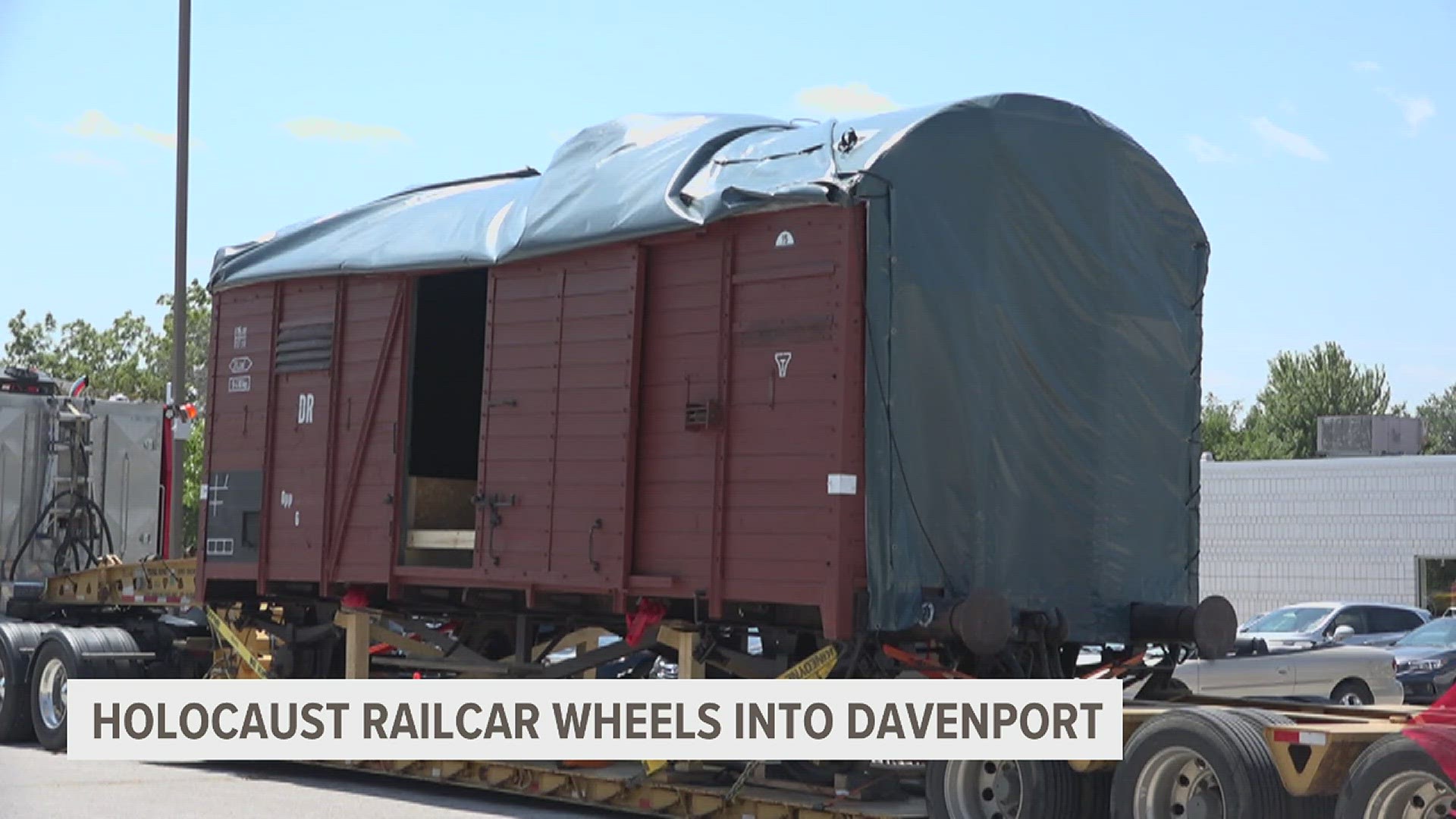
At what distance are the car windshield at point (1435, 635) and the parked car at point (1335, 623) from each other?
0.67 metres

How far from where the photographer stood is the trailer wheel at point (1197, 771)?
8695 millimetres

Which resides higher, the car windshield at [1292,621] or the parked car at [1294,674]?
the car windshield at [1292,621]

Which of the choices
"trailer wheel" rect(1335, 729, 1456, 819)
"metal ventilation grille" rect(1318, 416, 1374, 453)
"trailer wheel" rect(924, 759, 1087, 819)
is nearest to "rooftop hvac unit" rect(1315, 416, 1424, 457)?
"metal ventilation grille" rect(1318, 416, 1374, 453)

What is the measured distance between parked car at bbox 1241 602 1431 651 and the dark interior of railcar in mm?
12649

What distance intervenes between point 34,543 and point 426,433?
5.04 meters

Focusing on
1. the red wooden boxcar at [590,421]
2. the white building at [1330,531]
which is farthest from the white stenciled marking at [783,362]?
the white building at [1330,531]

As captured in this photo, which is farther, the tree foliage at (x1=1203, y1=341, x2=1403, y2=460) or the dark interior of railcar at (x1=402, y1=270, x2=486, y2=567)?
the tree foliage at (x1=1203, y1=341, x2=1403, y2=460)

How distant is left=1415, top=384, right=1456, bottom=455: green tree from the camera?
376ft

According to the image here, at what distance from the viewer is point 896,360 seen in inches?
416

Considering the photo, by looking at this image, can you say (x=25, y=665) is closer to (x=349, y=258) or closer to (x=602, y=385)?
(x=349, y=258)

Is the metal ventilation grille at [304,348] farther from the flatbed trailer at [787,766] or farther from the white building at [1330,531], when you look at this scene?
the white building at [1330,531]

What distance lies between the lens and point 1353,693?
20.6 metres

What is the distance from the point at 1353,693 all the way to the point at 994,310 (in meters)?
11.5

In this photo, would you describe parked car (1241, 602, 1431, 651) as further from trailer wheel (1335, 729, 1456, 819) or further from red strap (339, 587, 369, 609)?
trailer wheel (1335, 729, 1456, 819)
